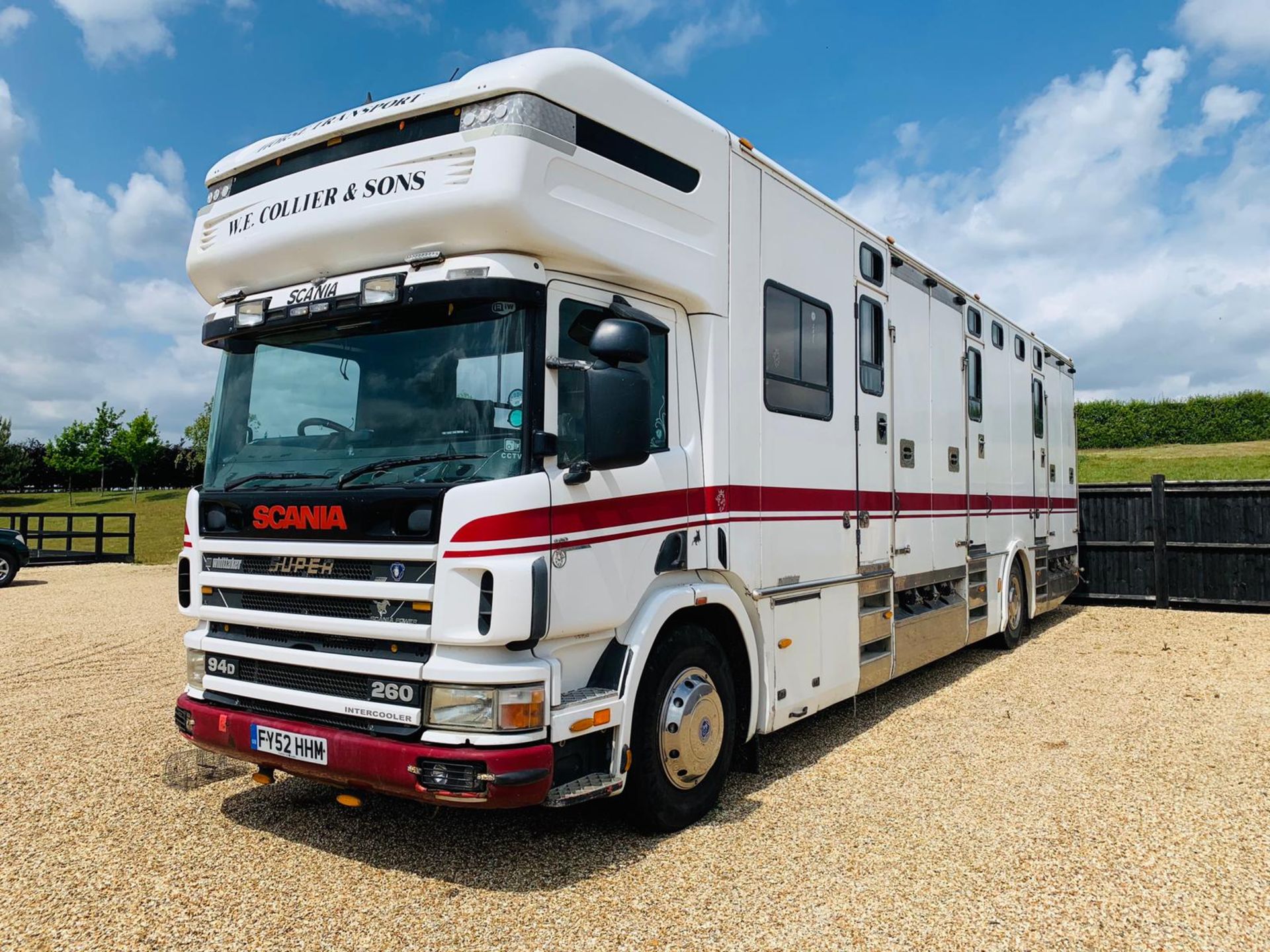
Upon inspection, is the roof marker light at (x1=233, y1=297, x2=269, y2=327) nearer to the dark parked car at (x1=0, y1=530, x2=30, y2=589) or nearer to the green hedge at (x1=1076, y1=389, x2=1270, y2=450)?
the dark parked car at (x1=0, y1=530, x2=30, y2=589)

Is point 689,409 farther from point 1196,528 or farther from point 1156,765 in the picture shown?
point 1196,528

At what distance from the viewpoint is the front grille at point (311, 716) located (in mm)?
3762

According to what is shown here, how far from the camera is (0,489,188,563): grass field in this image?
26.2m

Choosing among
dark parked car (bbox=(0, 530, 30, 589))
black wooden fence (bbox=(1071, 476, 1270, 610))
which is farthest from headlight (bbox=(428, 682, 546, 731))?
dark parked car (bbox=(0, 530, 30, 589))

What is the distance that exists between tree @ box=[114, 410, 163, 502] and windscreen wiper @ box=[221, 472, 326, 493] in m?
49.8

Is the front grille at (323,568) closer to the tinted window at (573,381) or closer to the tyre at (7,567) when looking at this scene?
the tinted window at (573,381)

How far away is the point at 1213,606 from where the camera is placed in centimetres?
1288

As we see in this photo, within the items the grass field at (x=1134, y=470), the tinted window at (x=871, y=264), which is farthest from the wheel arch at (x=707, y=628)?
the grass field at (x=1134, y=470)

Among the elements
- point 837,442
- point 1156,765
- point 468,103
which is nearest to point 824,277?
point 837,442

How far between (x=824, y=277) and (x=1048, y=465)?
659 centimetres

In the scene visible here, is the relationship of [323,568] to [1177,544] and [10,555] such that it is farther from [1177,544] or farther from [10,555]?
[10,555]

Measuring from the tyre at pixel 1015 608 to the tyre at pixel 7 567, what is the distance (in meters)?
16.7

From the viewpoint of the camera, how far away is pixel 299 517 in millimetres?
4008

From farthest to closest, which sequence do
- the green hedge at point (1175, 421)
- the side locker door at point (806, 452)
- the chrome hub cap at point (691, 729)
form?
1. the green hedge at point (1175, 421)
2. the side locker door at point (806, 452)
3. the chrome hub cap at point (691, 729)
